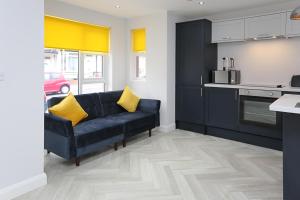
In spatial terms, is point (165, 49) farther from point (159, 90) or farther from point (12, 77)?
point (12, 77)

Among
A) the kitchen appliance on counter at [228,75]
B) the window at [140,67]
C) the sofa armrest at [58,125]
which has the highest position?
the window at [140,67]

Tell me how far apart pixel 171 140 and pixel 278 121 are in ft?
5.88

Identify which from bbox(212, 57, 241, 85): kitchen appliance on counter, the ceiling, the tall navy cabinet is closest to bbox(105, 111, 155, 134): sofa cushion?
the tall navy cabinet

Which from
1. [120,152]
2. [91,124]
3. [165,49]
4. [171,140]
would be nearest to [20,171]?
[91,124]

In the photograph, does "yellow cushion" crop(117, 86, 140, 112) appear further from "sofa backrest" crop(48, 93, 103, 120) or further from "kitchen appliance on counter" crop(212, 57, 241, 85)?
"kitchen appliance on counter" crop(212, 57, 241, 85)

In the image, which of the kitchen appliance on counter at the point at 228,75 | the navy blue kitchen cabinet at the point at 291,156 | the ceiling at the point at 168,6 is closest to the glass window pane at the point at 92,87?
the ceiling at the point at 168,6

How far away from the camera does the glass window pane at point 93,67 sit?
15.7ft

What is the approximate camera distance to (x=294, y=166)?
2.06 meters

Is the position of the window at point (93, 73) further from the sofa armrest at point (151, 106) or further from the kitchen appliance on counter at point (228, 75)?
the kitchen appliance on counter at point (228, 75)

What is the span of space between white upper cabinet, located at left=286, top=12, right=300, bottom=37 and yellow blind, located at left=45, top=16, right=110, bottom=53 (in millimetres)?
3377

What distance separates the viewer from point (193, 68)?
4750 mm

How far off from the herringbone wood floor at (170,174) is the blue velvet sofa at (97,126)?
0.22 m

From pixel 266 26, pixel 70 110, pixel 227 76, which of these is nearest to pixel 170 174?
pixel 70 110

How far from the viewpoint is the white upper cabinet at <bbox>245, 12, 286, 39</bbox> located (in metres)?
3.86
